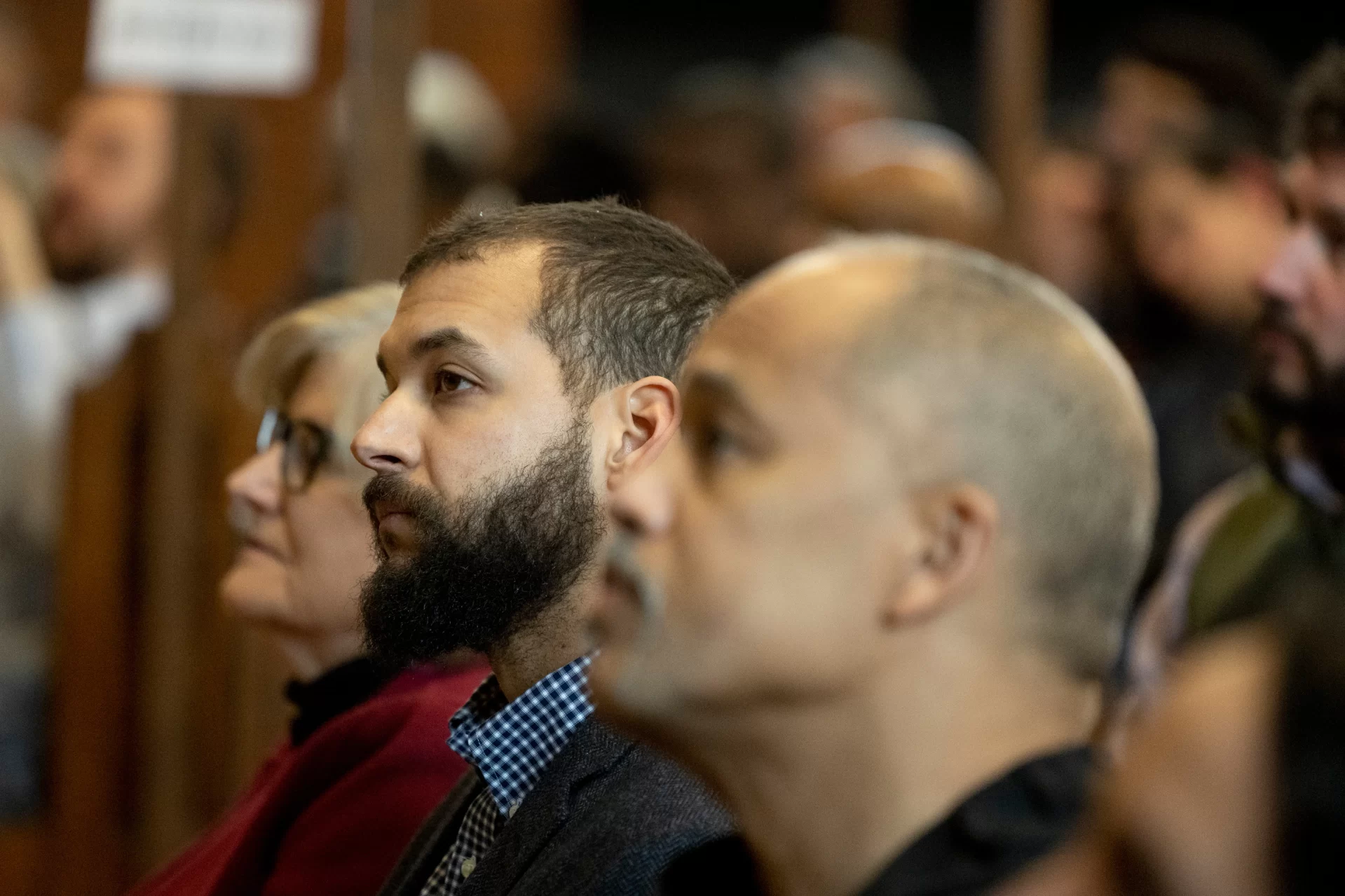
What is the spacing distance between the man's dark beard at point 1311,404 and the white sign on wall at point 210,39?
1.89m

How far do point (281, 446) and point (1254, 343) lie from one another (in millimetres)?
1495

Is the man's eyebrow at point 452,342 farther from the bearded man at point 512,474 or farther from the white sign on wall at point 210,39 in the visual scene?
the white sign on wall at point 210,39

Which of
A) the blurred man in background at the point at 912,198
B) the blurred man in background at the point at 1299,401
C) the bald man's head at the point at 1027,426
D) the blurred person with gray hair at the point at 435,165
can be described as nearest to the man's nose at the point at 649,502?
the bald man's head at the point at 1027,426

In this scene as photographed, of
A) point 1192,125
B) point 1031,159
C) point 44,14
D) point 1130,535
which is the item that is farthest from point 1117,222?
point 44,14

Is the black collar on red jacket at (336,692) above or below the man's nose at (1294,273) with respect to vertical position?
below

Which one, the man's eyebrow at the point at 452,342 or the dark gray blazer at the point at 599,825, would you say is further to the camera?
the man's eyebrow at the point at 452,342

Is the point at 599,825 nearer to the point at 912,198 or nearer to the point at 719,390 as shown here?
the point at 719,390

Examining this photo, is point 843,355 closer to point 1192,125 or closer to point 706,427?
point 706,427

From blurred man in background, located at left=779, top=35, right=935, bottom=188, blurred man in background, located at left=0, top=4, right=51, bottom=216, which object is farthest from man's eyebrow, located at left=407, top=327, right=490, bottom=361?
blurred man in background, located at left=779, top=35, right=935, bottom=188

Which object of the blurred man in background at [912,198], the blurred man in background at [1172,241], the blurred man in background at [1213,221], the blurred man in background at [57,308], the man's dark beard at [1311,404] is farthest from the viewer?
the blurred man in background at [912,198]

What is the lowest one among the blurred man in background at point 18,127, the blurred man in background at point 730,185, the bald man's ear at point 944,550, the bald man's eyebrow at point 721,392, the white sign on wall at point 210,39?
the blurred man in background at point 18,127

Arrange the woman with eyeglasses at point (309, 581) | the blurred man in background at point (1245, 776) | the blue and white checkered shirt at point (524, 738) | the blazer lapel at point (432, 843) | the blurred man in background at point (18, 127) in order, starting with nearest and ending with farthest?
1. the blurred man in background at point (1245, 776)
2. the blue and white checkered shirt at point (524, 738)
3. the blazer lapel at point (432, 843)
4. the woman with eyeglasses at point (309, 581)
5. the blurred man in background at point (18, 127)

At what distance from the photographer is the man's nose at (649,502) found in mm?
1193

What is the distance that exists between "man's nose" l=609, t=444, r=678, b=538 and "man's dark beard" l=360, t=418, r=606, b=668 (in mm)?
448
